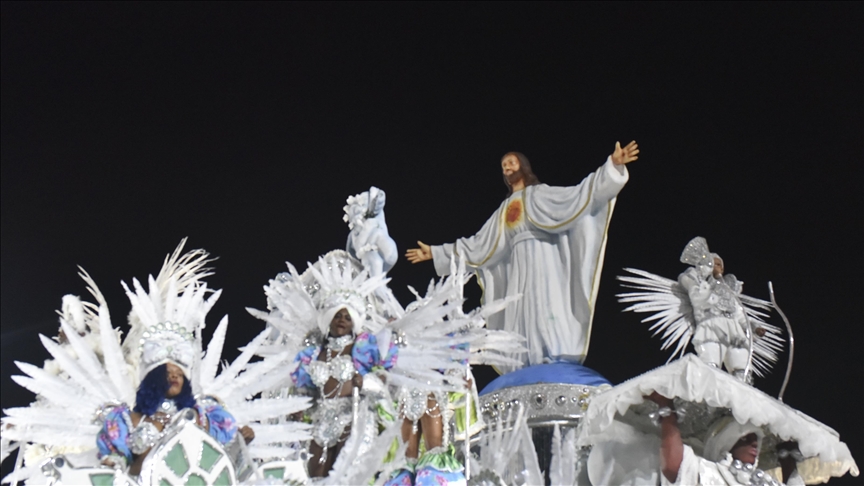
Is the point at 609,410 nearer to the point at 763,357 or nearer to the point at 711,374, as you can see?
the point at 711,374

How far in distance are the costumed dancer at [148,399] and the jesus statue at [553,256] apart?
10.1ft

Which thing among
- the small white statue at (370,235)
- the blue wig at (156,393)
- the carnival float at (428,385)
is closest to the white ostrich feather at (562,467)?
the carnival float at (428,385)

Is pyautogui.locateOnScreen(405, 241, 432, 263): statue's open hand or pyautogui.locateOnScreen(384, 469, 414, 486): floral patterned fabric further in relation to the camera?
pyautogui.locateOnScreen(405, 241, 432, 263): statue's open hand

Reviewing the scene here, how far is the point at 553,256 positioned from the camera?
7621 mm

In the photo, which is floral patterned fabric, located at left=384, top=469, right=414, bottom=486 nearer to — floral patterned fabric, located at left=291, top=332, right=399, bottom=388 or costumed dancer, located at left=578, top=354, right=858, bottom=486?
floral patterned fabric, located at left=291, top=332, right=399, bottom=388

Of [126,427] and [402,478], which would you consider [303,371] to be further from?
[126,427]

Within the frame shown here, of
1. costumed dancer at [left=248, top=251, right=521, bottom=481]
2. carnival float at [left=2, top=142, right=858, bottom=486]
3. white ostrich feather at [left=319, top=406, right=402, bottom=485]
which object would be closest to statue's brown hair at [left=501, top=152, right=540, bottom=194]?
carnival float at [left=2, top=142, right=858, bottom=486]

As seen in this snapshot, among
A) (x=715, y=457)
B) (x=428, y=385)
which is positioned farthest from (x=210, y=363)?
(x=715, y=457)

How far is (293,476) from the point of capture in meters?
3.97

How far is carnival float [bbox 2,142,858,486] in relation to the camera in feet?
13.6

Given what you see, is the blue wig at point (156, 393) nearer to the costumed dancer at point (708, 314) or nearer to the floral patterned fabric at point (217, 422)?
the floral patterned fabric at point (217, 422)

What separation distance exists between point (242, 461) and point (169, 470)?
43 centimetres

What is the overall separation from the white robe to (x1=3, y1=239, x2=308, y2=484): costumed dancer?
3.06 metres

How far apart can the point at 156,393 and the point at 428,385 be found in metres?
1.59
